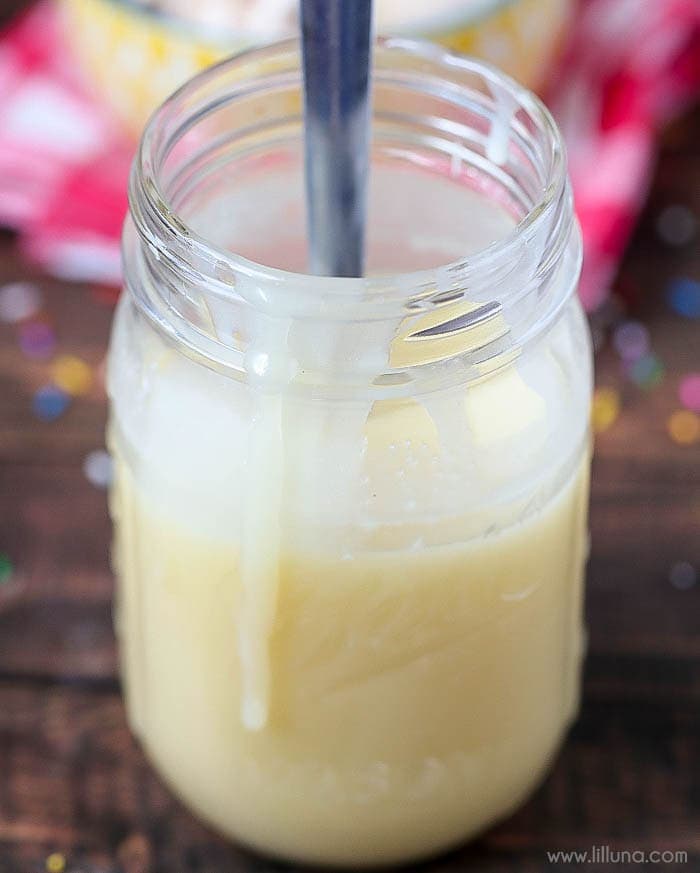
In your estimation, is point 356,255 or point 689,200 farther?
point 689,200

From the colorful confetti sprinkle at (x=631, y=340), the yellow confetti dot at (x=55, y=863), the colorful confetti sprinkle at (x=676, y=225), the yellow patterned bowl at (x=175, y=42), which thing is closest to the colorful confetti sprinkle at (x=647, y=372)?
the colorful confetti sprinkle at (x=631, y=340)

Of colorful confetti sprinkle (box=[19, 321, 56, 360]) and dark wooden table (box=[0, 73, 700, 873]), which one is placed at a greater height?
colorful confetti sprinkle (box=[19, 321, 56, 360])

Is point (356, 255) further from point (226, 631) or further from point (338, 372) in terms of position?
point (226, 631)

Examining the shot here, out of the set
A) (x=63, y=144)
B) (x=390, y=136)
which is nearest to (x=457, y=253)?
(x=390, y=136)

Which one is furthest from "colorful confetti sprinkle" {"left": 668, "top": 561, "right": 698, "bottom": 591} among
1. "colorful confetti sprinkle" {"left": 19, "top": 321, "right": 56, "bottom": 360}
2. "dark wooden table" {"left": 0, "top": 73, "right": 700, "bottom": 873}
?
"colorful confetti sprinkle" {"left": 19, "top": 321, "right": 56, "bottom": 360}

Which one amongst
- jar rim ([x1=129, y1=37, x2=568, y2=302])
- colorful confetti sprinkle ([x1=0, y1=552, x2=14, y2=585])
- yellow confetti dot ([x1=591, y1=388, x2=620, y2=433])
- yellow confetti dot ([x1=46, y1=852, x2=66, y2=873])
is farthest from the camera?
yellow confetti dot ([x1=591, y1=388, x2=620, y2=433])

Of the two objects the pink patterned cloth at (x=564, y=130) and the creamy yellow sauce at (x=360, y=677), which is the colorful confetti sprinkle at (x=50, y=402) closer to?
the pink patterned cloth at (x=564, y=130)

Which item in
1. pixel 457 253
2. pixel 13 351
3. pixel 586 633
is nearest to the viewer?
pixel 457 253

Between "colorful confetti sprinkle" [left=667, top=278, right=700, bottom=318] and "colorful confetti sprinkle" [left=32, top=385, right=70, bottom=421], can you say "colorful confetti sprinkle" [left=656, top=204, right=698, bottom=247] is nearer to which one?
"colorful confetti sprinkle" [left=667, top=278, right=700, bottom=318]
